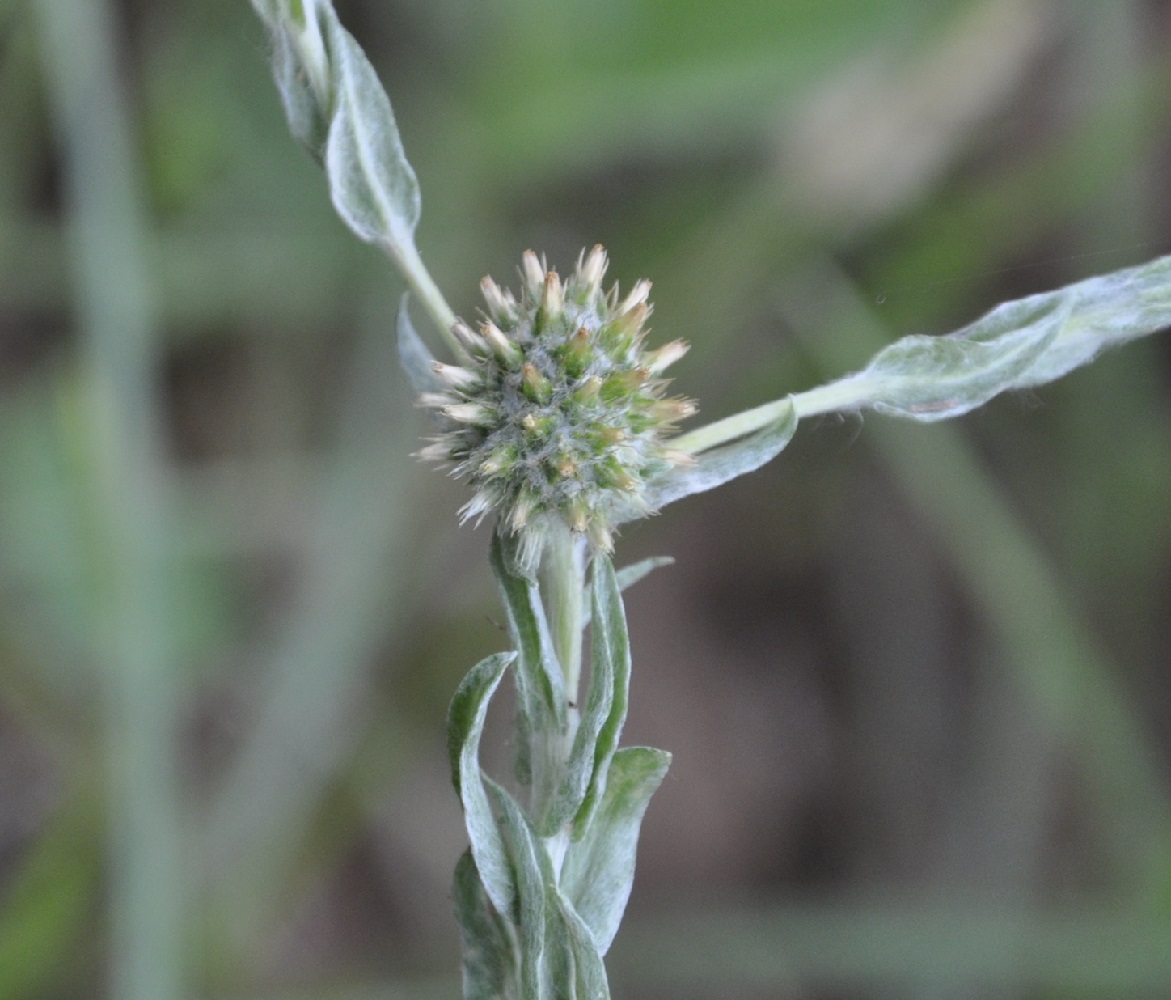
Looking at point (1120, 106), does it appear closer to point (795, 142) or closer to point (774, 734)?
point (795, 142)

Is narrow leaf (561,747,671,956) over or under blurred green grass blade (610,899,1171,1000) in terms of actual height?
over

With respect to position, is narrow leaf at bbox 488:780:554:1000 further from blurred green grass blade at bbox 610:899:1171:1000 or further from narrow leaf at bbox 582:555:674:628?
blurred green grass blade at bbox 610:899:1171:1000

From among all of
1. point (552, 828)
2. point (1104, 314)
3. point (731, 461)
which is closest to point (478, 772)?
point (552, 828)

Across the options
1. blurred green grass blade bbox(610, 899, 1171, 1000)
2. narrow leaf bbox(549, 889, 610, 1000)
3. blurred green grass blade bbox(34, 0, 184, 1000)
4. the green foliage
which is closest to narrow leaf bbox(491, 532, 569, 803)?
the green foliage

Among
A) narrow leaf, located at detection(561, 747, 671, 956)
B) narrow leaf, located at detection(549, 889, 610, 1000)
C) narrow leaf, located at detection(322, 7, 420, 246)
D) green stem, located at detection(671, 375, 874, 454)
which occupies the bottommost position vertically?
narrow leaf, located at detection(549, 889, 610, 1000)

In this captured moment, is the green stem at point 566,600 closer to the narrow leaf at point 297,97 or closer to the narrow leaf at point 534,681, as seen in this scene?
the narrow leaf at point 534,681

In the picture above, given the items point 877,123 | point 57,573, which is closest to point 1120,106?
point 877,123

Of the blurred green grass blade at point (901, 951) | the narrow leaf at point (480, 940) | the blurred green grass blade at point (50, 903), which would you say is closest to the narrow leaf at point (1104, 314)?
the narrow leaf at point (480, 940)
